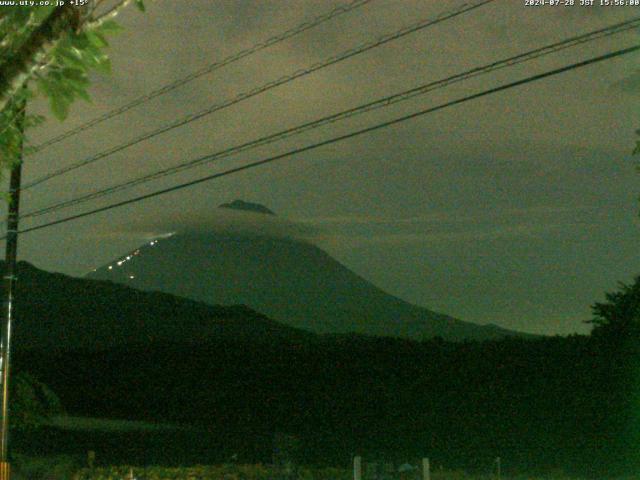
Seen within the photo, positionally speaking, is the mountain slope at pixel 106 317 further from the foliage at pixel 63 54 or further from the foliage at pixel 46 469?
the foliage at pixel 63 54

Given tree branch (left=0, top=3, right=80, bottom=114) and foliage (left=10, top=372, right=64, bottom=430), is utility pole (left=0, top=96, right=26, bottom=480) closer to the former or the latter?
foliage (left=10, top=372, right=64, bottom=430)

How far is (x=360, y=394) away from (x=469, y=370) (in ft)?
14.0

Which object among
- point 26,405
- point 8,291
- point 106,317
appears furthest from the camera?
point 106,317

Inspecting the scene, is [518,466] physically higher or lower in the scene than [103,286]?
lower

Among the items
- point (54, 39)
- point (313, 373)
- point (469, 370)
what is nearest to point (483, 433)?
point (469, 370)

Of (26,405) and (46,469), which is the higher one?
(26,405)

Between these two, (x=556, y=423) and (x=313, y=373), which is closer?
(x=556, y=423)

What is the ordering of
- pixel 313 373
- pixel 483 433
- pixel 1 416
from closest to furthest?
pixel 1 416
pixel 483 433
pixel 313 373

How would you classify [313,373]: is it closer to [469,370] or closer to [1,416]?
[469,370]

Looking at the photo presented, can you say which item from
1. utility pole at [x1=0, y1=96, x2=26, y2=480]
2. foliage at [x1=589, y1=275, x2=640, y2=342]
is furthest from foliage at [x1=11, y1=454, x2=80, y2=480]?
foliage at [x1=589, y1=275, x2=640, y2=342]

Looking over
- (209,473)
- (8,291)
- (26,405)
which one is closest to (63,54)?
(8,291)

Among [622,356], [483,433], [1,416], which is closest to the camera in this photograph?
[1,416]

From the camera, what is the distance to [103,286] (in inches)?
3632

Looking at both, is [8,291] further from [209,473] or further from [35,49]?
[35,49]
